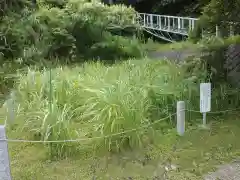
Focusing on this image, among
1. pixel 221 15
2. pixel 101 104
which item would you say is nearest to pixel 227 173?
pixel 101 104

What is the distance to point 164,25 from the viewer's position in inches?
571

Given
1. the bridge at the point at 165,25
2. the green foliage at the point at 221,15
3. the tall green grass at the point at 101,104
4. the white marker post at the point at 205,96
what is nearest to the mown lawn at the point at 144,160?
the tall green grass at the point at 101,104

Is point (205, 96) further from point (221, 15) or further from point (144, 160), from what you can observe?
point (221, 15)

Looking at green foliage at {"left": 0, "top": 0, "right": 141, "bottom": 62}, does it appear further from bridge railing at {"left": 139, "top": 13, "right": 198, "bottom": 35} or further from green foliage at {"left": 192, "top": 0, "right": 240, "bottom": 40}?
green foliage at {"left": 192, "top": 0, "right": 240, "bottom": 40}

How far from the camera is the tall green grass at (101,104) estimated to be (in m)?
3.89

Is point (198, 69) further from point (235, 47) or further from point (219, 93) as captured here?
point (235, 47)

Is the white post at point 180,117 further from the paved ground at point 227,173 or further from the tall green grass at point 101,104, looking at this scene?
the paved ground at point 227,173

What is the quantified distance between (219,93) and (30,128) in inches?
104

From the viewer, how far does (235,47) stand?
610 cm

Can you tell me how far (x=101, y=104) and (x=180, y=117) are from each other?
3.06 feet

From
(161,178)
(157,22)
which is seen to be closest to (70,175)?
(161,178)

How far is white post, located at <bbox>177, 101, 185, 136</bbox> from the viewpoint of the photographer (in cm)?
398

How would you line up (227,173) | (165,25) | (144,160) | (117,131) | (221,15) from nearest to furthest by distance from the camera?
(227,173) < (144,160) < (117,131) < (221,15) < (165,25)

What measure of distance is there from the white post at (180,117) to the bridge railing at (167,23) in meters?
8.34
